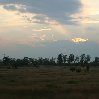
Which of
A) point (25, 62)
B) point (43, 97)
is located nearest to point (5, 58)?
point (25, 62)

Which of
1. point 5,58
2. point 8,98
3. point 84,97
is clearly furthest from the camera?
point 5,58

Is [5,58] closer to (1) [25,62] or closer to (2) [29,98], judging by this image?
(1) [25,62]

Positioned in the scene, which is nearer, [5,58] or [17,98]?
[17,98]

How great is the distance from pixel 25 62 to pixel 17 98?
163 meters

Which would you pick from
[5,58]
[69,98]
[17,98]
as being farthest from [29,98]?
[5,58]

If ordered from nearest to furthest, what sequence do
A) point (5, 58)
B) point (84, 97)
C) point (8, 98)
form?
point (8, 98) < point (84, 97) < point (5, 58)

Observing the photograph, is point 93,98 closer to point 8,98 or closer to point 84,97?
point 84,97

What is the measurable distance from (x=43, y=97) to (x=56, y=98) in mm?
1230

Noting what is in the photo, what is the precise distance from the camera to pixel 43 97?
23406mm

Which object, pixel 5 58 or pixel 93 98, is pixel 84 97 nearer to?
pixel 93 98

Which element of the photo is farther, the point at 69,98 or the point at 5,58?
the point at 5,58

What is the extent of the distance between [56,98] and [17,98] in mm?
2679

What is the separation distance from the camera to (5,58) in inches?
7032

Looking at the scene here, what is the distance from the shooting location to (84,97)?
22875 mm
